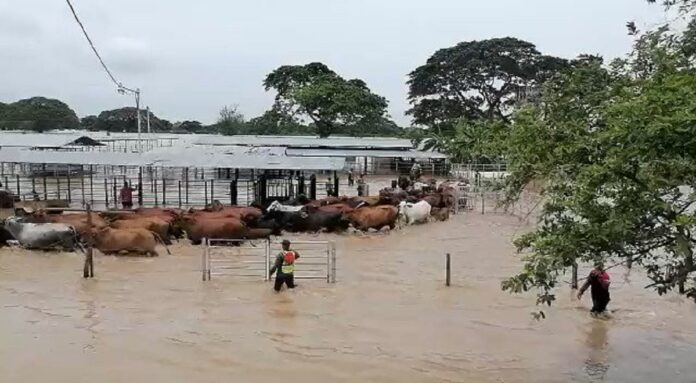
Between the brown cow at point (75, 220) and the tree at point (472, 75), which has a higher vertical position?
the tree at point (472, 75)

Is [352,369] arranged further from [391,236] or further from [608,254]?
[391,236]

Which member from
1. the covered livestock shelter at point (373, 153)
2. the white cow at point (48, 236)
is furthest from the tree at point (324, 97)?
the white cow at point (48, 236)

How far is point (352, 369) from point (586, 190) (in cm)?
464

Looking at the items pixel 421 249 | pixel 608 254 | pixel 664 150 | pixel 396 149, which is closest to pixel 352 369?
pixel 608 254

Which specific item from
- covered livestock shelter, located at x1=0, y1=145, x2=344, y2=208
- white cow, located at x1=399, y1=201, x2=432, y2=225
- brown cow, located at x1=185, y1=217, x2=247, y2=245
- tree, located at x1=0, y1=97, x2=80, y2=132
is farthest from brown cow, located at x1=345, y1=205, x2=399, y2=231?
tree, located at x1=0, y1=97, x2=80, y2=132

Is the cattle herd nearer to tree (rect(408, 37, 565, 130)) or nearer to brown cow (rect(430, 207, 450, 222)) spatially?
brown cow (rect(430, 207, 450, 222))

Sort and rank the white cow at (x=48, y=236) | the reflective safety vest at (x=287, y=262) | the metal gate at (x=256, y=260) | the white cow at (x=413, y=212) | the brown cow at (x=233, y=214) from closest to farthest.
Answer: the reflective safety vest at (x=287, y=262)
the metal gate at (x=256, y=260)
the white cow at (x=48, y=236)
the brown cow at (x=233, y=214)
the white cow at (x=413, y=212)

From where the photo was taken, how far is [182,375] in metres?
10.4

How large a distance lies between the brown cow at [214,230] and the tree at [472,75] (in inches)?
1459

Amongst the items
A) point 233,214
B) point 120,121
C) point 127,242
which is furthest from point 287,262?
point 120,121

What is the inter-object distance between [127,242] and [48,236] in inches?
87.8

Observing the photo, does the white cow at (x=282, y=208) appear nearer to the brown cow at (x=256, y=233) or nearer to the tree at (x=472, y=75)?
the brown cow at (x=256, y=233)

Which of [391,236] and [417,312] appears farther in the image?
[391,236]

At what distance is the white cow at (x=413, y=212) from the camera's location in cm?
2745
